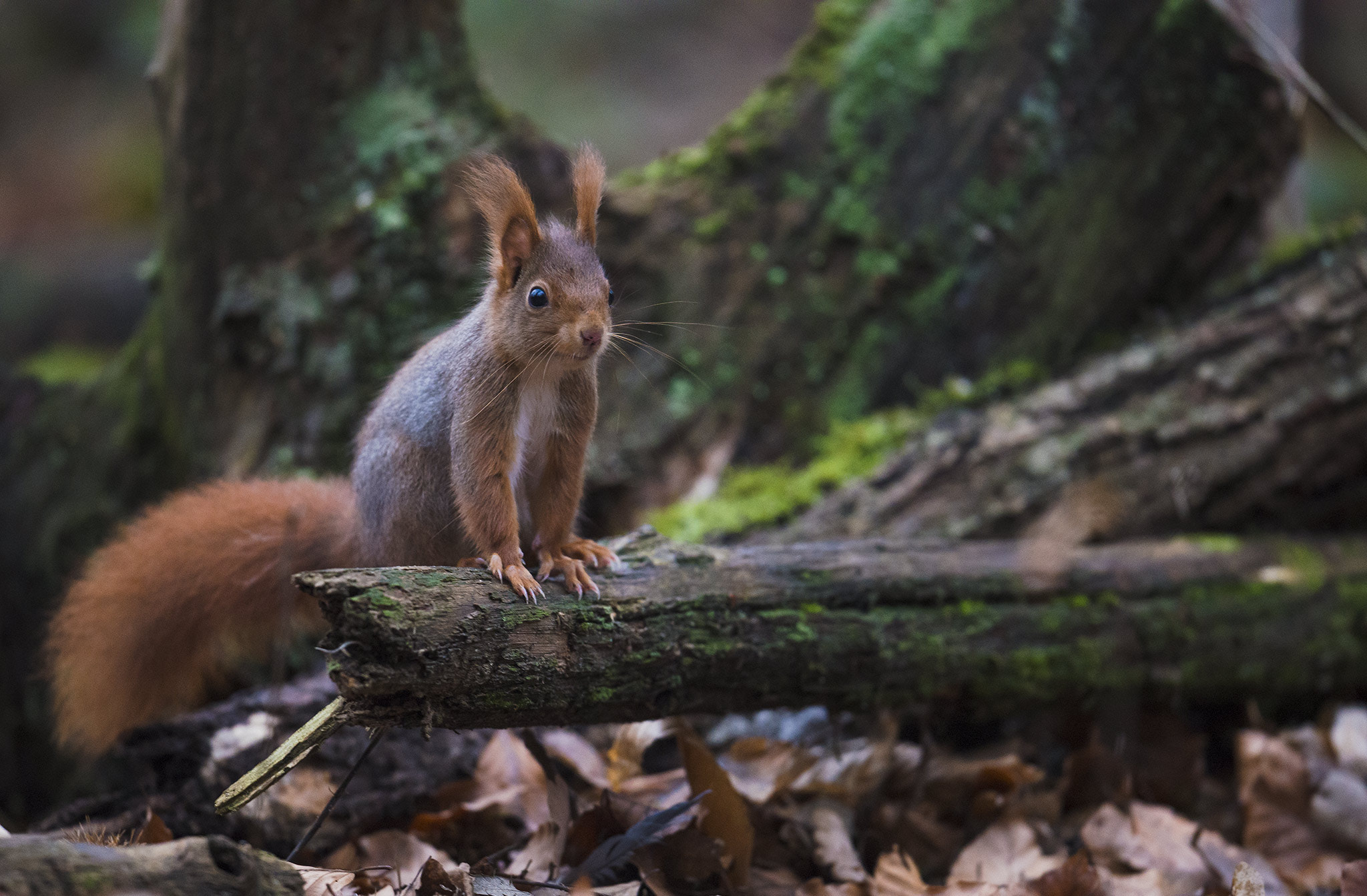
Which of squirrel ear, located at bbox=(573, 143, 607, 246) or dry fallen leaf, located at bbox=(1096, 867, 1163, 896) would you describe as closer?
dry fallen leaf, located at bbox=(1096, 867, 1163, 896)

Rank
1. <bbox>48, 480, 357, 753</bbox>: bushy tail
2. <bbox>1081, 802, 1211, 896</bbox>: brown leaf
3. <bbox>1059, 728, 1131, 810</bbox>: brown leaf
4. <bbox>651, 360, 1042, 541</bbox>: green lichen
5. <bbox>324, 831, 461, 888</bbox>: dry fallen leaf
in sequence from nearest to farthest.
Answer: <bbox>324, 831, 461, 888</bbox>: dry fallen leaf
<bbox>1081, 802, 1211, 896</bbox>: brown leaf
<bbox>48, 480, 357, 753</bbox>: bushy tail
<bbox>1059, 728, 1131, 810</bbox>: brown leaf
<bbox>651, 360, 1042, 541</bbox>: green lichen

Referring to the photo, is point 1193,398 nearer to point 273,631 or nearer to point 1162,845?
point 1162,845

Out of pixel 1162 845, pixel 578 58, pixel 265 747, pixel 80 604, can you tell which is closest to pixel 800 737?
pixel 1162 845

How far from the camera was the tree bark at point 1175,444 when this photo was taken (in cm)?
372

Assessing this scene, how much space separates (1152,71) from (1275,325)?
1302 millimetres

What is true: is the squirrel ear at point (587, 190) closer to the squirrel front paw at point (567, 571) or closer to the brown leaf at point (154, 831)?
the squirrel front paw at point (567, 571)

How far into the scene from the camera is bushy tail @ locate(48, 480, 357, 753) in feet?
9.53

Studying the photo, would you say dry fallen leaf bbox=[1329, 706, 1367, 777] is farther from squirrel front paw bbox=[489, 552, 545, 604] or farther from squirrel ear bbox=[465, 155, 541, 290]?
squirrel ear bbox=[465, 155, 541, 290]

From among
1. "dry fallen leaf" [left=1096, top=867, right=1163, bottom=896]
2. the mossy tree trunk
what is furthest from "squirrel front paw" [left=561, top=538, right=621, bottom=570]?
the mossy tree trunk

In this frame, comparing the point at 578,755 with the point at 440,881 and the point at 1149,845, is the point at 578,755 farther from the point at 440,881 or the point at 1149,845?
the point at 1149,845

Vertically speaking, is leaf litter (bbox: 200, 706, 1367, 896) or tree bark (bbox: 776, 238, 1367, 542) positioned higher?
tree bark (bbox: 776, 238, 1367, 542)

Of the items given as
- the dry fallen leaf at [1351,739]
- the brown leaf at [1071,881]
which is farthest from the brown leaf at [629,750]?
the dry fallen leaf at [1351,739]

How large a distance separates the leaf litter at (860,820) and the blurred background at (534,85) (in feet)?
19.3

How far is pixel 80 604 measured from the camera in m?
3.01
